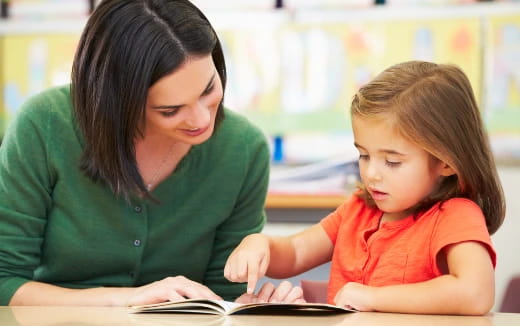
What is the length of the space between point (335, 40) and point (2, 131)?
1.34m

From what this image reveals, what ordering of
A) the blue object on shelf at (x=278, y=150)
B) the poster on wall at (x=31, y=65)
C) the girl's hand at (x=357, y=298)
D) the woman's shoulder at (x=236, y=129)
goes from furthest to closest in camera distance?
the poster on wall at (x=31, y=65) → the blue object on shelf at (x=278, y=150) → the woman's shoulder at (x=236, y=129) → the girl's hand at (x=357, y=298)

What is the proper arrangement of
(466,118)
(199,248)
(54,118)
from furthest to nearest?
(199,248), (54,118), (466,118)

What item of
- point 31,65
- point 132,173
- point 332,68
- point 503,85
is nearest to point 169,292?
point 132,173

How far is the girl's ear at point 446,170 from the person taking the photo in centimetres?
135

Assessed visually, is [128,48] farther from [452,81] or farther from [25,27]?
[25,27]

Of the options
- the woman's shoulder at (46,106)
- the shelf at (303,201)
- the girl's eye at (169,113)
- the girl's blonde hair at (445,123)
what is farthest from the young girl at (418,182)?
the shelf at (303,201)

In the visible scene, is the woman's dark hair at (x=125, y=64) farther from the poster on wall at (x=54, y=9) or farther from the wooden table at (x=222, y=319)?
the poster on wall at (x=54, y=9)

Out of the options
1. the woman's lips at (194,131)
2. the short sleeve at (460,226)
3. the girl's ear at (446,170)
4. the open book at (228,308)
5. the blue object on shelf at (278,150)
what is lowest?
the blue object on shelf at (278,150)

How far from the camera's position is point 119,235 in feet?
5.12

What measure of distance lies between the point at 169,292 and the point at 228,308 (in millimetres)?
149

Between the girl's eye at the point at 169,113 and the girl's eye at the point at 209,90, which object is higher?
the girl's eye at the point at 209,90

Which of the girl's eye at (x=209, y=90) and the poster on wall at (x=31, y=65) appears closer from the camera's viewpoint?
the girl's eye at (x=209, y=90)

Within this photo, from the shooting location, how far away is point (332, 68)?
285 centimetres

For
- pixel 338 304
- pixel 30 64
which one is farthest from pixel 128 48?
pixel 30 64
